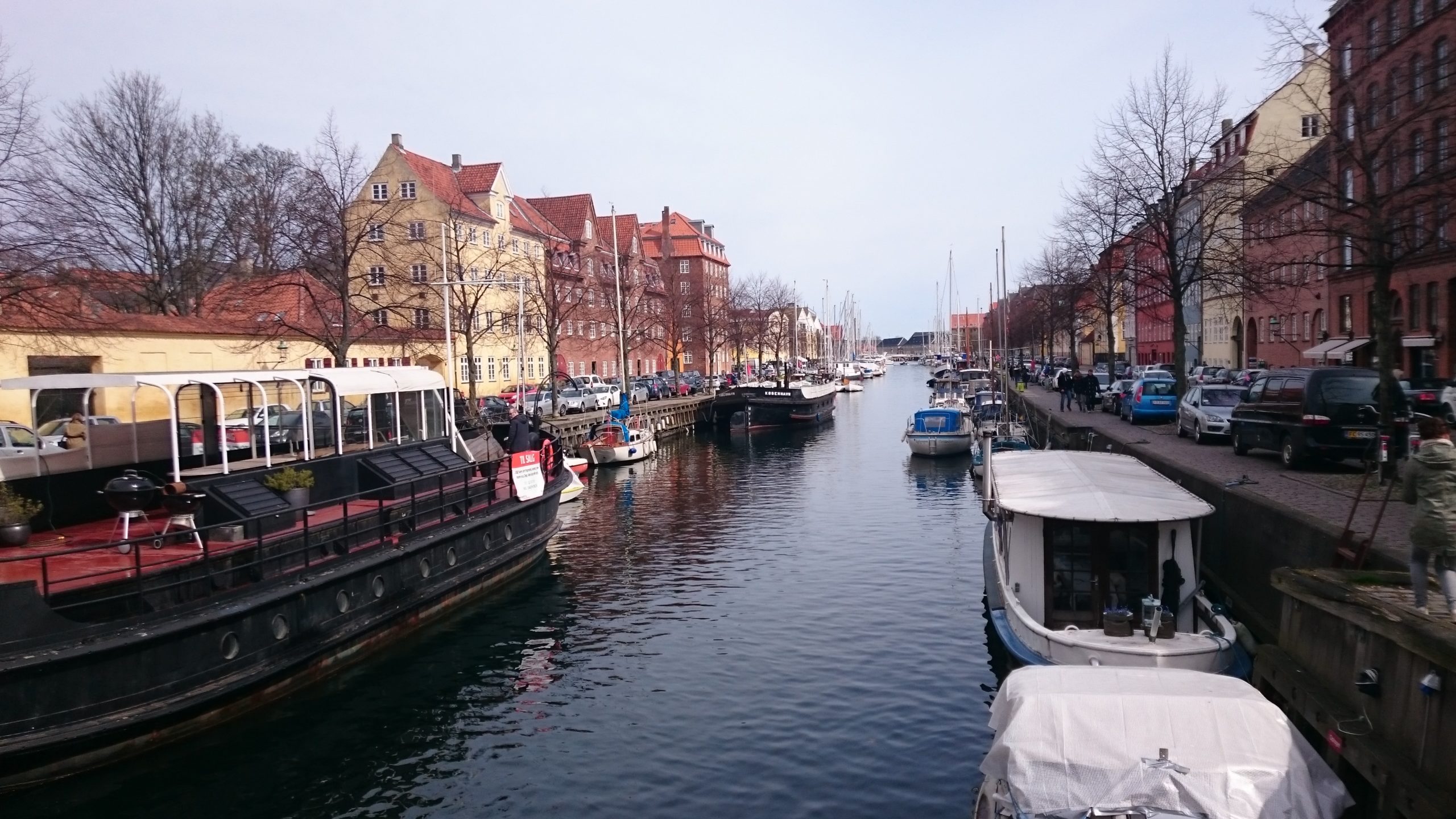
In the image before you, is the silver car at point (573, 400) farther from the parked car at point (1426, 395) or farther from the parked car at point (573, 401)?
the parked car at point (1426, 395)

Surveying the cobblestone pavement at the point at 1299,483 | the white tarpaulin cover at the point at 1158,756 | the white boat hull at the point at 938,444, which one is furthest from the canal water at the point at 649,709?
the white boat hull at the point at 938,444

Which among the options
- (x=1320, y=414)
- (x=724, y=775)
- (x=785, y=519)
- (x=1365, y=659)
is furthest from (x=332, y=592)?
(x=1320, y=414)

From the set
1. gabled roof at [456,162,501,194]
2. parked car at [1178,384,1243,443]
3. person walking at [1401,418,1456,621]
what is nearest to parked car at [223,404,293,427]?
person walking at [1401,418,1456,621]

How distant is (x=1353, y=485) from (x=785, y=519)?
1471cm

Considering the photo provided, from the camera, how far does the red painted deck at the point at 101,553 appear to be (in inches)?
429

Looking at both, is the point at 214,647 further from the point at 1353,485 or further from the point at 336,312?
the point at 336,312

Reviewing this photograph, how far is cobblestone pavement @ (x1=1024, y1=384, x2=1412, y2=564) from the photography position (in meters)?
13.6

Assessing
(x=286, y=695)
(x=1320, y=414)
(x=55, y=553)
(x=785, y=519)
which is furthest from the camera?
(x=785, y=519)

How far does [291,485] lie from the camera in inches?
604

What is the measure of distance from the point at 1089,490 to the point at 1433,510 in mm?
5528

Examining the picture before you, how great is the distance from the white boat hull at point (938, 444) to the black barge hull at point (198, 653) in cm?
2753

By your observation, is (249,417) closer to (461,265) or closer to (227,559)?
(227,559)

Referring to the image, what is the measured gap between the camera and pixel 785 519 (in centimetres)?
2900

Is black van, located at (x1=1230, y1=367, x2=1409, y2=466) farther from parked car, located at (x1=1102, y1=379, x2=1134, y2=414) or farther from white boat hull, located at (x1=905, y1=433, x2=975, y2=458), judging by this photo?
white boat hull, located at (x1=905, y1=433, x2=975, y2=458)
